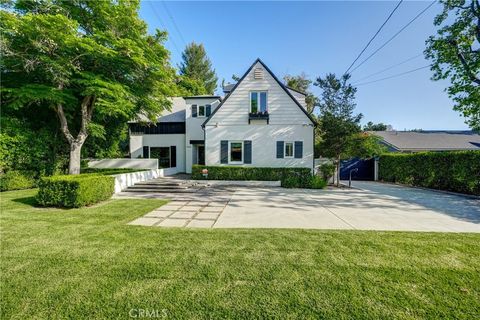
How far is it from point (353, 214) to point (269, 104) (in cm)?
922

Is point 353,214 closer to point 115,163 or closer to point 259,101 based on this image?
point 259,101

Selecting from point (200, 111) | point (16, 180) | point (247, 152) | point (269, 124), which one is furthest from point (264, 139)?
point (16, 180)

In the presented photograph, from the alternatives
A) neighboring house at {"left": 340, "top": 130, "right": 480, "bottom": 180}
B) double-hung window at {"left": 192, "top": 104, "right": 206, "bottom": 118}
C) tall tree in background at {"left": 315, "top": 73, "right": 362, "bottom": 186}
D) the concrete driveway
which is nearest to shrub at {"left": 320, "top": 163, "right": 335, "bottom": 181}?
tall tree in background at {"left": 315, "top": 73, "right": 362, "bottom": 186}

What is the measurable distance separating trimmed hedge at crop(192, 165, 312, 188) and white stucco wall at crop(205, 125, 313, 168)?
2.39 feet

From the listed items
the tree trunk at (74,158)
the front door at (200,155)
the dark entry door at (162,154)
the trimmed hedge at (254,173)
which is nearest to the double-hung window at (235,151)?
the trimmed hedge at (254,173)

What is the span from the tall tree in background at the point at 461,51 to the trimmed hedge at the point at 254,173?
28.2 feet

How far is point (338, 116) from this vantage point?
12523 millimetres

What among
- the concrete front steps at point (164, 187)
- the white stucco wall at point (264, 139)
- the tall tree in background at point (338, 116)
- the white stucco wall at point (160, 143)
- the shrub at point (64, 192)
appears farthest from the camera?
the white stucco wall at point (160, 143)

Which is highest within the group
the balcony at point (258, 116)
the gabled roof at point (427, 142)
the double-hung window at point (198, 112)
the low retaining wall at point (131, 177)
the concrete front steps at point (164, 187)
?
the double-hung window at point (198, 112)

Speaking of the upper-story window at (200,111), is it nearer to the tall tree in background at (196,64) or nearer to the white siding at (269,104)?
the white siding at (269,104)

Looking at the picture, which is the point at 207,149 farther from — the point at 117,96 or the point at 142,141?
the point at 142,141

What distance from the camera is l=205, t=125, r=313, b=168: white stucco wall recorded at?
531 inches

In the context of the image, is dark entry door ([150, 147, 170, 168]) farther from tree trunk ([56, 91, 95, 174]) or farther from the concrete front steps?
tree trunk ([56, 91, 95, 174])

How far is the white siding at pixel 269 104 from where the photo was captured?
1358 centimetres
